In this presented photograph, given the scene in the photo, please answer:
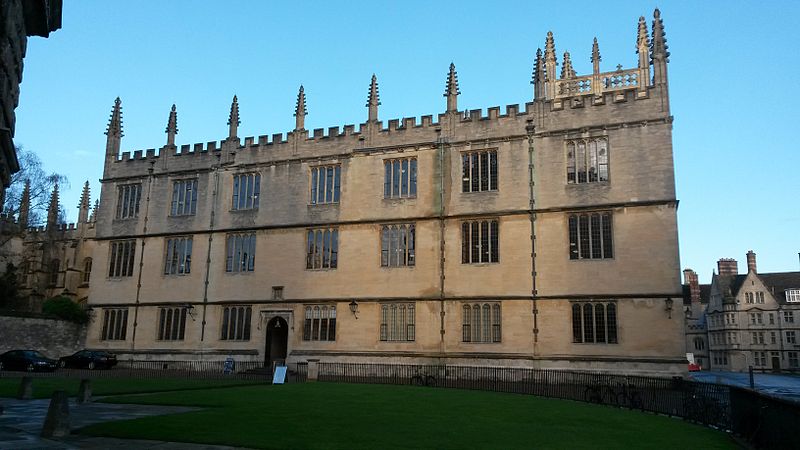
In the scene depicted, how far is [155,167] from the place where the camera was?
37.3 m

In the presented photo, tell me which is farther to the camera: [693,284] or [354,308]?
[693,284]

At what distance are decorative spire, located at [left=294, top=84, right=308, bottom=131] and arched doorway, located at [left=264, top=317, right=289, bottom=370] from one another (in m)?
10.6

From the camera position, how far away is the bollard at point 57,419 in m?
11.1

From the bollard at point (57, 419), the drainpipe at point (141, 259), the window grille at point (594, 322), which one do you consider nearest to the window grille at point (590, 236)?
the window grille at point (594, 322)

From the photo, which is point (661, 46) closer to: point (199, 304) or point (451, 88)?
point (451, 88)

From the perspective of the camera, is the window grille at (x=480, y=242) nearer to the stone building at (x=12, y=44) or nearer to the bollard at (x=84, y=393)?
the bollard at (x=84, y=393)

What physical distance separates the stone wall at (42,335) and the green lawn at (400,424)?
67.1 feet

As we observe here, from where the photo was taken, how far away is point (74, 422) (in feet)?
42.4

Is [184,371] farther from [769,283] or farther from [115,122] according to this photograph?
[769,283]

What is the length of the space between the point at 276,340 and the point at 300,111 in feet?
41.5

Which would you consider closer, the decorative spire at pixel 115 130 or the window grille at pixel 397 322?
the window grille at pixel 397 322

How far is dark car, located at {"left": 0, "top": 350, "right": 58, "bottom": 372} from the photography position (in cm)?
3095

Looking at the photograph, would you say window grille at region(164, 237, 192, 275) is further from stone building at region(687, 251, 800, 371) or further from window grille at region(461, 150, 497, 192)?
stone building at region(687, 251, 800, 371)

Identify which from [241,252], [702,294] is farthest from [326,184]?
[702,294]
